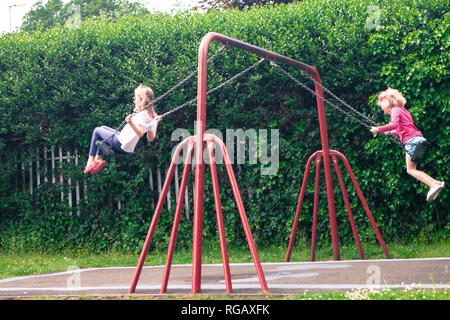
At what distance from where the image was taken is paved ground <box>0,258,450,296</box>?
481 cm

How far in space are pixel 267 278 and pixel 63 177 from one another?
541cm

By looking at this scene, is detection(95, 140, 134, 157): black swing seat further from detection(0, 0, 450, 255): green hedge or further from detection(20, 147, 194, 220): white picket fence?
detection(20, 147, 194, 220): white picket fence

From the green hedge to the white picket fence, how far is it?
6.0 inches

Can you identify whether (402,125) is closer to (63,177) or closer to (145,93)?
(145,93)

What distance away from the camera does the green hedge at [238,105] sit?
7992mm

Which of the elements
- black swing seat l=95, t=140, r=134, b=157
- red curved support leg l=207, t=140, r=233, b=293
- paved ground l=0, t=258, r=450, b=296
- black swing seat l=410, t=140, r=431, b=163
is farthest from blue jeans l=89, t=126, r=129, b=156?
black swing seat l=410, t=140, r=431, b=163

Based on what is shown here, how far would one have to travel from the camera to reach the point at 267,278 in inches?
221

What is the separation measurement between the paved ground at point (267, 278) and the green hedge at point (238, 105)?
169cm

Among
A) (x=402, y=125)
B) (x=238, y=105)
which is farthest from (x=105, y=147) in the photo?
(x=238, y=105)

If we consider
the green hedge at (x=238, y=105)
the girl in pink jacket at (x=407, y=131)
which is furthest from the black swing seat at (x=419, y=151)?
the green hedge at (x=238, y=105)

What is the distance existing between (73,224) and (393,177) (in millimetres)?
5553

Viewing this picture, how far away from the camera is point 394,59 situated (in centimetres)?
808

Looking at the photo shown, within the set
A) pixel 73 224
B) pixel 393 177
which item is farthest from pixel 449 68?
pixel 73 224
